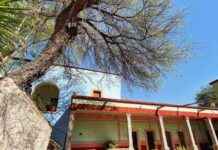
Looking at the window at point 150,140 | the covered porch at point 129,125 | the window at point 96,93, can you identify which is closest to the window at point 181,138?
the covered porch at point 129,125

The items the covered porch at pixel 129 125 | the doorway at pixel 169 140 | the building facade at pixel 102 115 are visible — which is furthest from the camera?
the doorway at pixel 169 140

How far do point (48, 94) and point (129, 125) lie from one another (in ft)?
22.3

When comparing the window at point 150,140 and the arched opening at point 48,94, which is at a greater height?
the arched opening at point 48,94

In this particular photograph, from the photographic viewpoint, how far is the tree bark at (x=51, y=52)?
15.1 feet

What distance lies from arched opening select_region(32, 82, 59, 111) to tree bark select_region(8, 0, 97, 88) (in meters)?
10.1

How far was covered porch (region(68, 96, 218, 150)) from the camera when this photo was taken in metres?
14.1

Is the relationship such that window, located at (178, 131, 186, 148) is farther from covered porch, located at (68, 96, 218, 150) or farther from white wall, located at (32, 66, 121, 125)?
white wall, located at (32, 66, 121, 125)

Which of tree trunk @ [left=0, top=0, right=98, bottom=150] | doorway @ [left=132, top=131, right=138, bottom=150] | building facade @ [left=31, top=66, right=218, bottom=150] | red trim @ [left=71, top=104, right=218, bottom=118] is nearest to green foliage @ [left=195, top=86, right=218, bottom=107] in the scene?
building facade @ [left=31, top=66, right=218, bottom=150]

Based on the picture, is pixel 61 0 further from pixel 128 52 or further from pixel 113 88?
pixel 113 88

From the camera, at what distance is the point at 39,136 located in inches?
122

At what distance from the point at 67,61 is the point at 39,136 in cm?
697

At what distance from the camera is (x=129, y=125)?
14023 mm

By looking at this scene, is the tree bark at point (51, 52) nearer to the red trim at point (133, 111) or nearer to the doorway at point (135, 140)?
the red trim at point (133, 111)

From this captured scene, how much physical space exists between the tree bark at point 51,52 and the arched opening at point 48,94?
10091 mm
